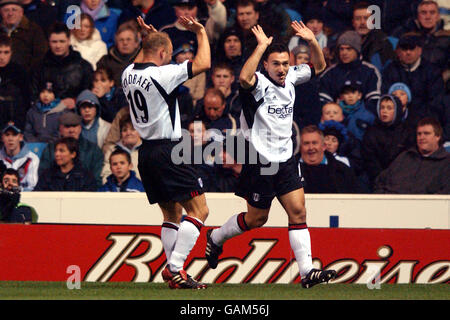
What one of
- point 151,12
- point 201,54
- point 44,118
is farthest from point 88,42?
point 201,54

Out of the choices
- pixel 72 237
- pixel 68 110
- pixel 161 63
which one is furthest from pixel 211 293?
pixel 68 110

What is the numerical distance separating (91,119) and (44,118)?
717mm

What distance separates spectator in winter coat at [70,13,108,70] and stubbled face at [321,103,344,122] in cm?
344

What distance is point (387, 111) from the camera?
1364 centimetres

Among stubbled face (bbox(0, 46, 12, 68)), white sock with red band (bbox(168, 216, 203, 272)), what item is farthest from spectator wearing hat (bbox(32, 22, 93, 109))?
white sock with red band (bbox(168, 216, 203, 272))

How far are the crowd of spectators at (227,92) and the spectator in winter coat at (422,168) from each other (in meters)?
0.01

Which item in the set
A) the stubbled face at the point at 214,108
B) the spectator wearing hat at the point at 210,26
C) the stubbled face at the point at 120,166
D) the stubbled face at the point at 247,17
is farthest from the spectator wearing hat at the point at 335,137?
the stubbled face at the point at 120,166

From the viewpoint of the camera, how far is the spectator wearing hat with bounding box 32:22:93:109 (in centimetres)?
1475

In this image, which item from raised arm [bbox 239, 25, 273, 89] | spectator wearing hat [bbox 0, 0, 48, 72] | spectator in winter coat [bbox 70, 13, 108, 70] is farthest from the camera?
spectator wearing hat [bbox 0, 0, 48, 72]

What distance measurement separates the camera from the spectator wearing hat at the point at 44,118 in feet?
47.1

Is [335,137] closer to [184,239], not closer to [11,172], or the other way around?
[11,172]

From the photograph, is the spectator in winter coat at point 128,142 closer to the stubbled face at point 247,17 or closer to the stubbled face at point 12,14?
the stubbled face at point 247,17

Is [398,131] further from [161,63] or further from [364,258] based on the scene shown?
[161,63]

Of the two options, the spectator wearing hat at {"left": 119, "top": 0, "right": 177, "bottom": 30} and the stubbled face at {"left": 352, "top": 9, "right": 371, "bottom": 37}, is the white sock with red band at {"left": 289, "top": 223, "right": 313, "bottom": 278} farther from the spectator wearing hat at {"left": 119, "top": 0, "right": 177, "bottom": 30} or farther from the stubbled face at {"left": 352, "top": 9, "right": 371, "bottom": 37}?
the spectator wearing hat at {"left": 119, "top": 0, "right": 177, "bottom": 30}
